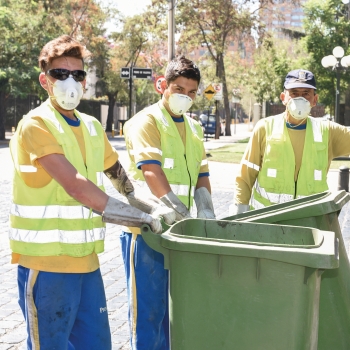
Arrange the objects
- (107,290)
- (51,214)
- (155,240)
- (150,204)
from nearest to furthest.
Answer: (155,240) → (51,214) → (150,204) → (107,290)

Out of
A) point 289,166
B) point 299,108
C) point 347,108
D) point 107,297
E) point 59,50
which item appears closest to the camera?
point 59,50

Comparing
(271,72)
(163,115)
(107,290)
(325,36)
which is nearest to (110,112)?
(271,72)

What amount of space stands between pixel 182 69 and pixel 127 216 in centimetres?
121

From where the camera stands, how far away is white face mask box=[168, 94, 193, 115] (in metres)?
3.26

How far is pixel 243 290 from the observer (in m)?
2.19

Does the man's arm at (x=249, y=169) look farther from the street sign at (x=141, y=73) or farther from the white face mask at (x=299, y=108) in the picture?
the street sign at (x=141, y=73)

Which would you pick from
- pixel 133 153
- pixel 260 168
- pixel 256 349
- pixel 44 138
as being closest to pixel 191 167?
pixel 133 153

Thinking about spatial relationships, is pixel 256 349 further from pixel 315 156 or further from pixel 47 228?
pixel 315 156

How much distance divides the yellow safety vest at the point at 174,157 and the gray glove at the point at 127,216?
0.75 meters

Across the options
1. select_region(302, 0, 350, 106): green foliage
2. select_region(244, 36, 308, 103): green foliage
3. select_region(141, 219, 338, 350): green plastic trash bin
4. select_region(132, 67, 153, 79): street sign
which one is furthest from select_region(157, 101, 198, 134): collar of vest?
select_region(244, 36, 308, 103): green foliage

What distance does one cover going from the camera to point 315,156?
3818 mm

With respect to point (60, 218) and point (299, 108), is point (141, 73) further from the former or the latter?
point (60, 218)

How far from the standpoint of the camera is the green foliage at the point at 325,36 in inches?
1114

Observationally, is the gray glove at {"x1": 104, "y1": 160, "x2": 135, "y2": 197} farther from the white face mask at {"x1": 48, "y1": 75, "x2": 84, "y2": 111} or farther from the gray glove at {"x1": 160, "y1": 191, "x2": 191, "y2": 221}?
the white face mask at {"x1": 48, "y1": 75, "x2": 84, "y2": 111}
